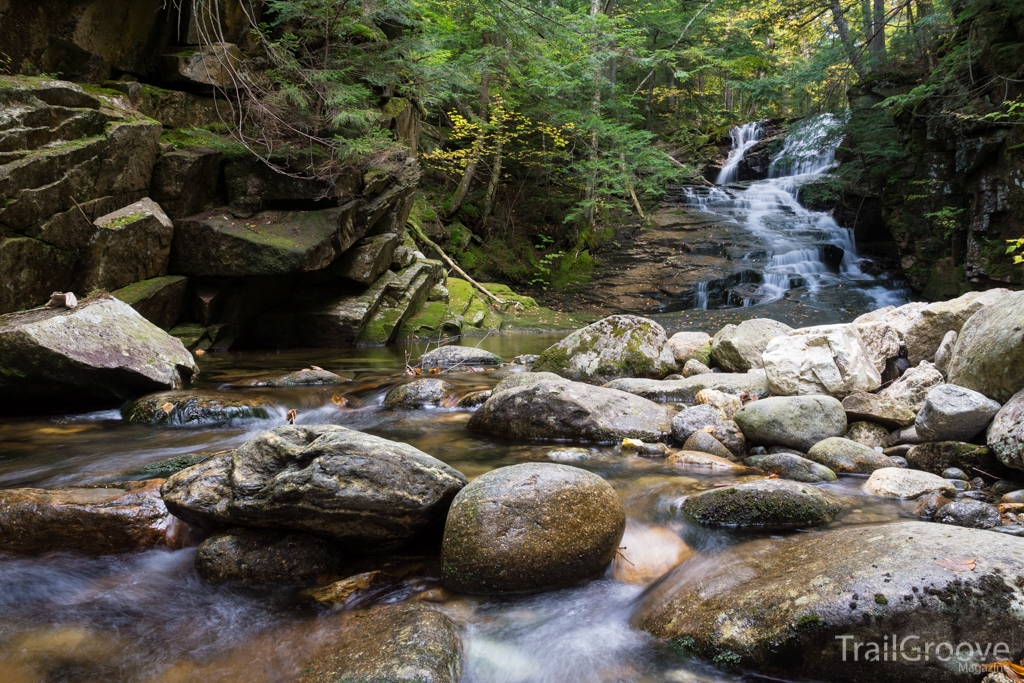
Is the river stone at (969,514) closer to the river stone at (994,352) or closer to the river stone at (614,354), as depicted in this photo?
the river stone at (994,352)

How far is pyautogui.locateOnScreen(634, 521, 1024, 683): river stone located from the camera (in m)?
2.15

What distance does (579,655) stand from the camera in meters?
2.58

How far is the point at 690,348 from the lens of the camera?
871 cm

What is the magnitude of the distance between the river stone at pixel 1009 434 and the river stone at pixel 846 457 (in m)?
0.72

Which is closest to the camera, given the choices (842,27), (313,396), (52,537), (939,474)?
(52,537)

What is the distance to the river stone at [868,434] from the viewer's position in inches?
193

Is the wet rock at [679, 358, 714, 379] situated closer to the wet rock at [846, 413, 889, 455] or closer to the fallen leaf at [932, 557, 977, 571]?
the wet rock at [846, 413, 889, 455]

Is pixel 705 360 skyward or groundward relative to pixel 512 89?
groundward

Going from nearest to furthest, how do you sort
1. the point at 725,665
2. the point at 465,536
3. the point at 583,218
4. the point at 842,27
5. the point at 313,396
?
the point at 725,665 → the point at 465,536 → the point at 313,396 → the point at 842,27 → the point at 583,218

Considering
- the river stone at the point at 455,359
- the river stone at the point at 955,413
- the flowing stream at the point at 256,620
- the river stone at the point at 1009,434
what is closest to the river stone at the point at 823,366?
the river stone at the point at 955,413

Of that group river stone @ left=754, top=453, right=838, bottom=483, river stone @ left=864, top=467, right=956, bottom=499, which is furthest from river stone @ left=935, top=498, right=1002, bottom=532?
river stone @ left=754, top=453, right=838, bottom=483

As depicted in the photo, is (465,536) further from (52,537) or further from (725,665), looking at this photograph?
(52,537)

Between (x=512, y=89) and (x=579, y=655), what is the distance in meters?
18.3

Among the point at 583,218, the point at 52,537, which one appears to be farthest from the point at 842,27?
the point at 52,537
